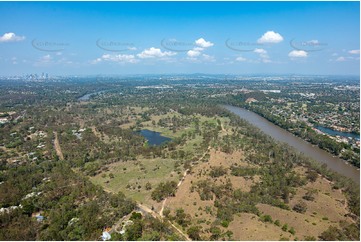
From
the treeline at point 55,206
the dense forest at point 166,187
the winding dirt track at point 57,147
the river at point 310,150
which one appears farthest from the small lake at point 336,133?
the winding dirt track at point 57,147

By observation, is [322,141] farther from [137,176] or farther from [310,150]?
[137,176]

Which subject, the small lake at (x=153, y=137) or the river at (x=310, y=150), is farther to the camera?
the small lake at (x=153, y=137)

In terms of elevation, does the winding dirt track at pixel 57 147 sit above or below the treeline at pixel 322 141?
below

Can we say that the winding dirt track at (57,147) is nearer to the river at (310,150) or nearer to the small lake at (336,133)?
the river at (310,150)

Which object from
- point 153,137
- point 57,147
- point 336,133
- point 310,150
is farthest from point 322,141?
point 57,147

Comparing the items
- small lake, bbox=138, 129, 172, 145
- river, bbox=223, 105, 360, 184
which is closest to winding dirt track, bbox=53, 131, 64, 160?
small lake, bbox=138, 129, 172, 145

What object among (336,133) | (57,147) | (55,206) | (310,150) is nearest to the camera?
(55,206)

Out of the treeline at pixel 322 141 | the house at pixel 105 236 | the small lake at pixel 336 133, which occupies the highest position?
the treeline at pixel 322 141

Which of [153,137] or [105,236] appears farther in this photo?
[153,137]

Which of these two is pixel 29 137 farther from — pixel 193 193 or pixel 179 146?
pixel 193 193
